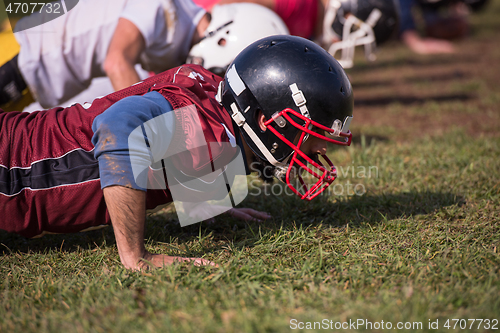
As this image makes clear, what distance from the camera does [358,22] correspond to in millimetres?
5535

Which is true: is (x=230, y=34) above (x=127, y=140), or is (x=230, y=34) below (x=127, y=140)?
above

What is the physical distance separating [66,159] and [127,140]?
48cm

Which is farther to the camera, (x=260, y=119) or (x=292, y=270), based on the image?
(x=260, y=119)

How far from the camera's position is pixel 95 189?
2.23 meters

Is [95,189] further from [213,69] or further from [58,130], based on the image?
[213,69]

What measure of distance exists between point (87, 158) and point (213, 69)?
1802 millimetres

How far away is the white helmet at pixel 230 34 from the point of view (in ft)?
11.9

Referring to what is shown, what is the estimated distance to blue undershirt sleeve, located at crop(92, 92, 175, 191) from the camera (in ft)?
6.39

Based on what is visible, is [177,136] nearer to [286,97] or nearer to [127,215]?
[127,215]
